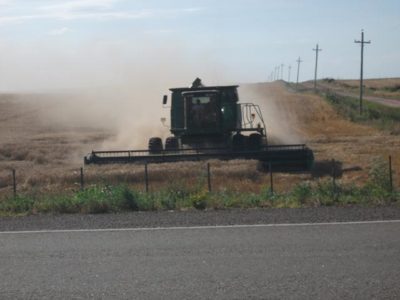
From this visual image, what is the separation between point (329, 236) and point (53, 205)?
22.3 feet

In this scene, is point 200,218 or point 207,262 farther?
point 200,218

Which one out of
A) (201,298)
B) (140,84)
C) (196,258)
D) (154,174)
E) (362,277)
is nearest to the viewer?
(201,298)

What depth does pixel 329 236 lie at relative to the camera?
11109 mm

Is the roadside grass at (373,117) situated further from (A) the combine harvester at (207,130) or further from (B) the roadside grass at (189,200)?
(B) the roadside grass at (189,200)

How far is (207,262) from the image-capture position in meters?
9.54

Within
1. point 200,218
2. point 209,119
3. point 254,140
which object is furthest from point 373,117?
point 200,218

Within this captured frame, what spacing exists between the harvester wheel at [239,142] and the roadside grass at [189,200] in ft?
42.0

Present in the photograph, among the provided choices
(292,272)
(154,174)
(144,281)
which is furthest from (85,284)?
(154,174)

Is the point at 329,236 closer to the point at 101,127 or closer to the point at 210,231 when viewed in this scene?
the point at 210,231

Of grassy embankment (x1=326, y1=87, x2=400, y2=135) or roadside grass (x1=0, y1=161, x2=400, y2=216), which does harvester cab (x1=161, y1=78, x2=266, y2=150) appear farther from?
grassy embankment (x1=326, y1=87, x2=400, y2=135)

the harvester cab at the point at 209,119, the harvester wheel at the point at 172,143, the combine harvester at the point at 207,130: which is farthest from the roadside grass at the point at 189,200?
the harvester wheel at the point at 172,143

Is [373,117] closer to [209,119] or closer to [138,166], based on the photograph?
[209,119]

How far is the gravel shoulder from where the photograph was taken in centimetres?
1296

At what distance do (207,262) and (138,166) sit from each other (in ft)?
56.7
